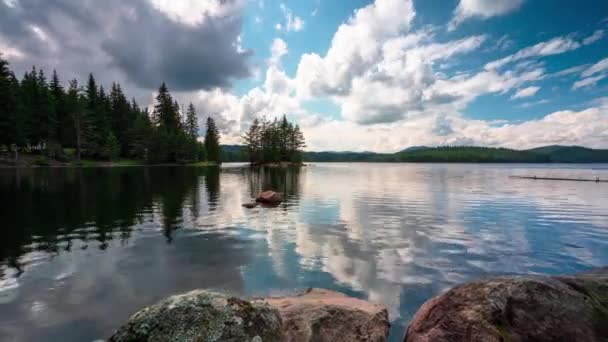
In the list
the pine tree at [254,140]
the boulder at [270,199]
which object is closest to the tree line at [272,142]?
the pine tree at [254,140]

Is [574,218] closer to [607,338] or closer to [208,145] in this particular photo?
[607,338]

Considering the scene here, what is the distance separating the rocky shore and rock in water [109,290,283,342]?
1 cm

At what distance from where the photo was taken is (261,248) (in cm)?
1234

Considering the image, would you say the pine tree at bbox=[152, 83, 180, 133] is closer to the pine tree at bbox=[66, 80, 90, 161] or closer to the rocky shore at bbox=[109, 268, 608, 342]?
the pine tree at bbox=[66, 80, 90, 161]

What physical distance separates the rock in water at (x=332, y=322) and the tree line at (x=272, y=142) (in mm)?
108610

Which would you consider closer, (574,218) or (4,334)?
(4,334)

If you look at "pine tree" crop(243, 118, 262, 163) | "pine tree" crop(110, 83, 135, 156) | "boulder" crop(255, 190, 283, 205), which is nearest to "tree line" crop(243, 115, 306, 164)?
"pine tree" crop(243, 118, 262, 163)

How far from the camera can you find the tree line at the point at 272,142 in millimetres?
113125

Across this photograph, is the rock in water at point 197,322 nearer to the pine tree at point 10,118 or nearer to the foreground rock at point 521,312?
the foreground rock at point 521,312

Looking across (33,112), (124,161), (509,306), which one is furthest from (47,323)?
(124,161)

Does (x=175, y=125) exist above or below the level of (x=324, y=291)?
above

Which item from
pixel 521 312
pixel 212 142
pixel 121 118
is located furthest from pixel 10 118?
pixel 521 312

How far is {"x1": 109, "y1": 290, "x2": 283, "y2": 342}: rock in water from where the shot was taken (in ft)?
11.4

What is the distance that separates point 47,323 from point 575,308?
1072cm
